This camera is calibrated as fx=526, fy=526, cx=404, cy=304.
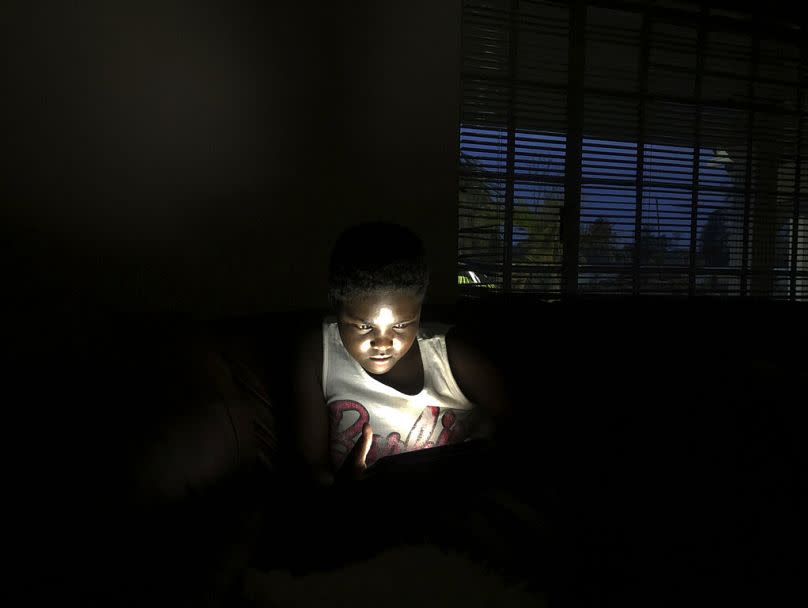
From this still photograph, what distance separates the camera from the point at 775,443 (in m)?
1.01

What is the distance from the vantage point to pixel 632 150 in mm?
2727

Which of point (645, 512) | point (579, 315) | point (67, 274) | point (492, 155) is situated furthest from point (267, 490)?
point (492, 155)

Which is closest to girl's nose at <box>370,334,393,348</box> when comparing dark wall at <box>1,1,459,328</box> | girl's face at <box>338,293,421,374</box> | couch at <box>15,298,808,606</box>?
girl's face at <box>338,293,421,374</box>

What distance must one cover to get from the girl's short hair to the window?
1.32 meters

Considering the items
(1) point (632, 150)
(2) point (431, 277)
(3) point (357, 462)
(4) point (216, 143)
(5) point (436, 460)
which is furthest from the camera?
(1) point (632, 150)

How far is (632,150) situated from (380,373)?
2.20 m

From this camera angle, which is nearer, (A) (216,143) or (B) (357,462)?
(B) (357,462)

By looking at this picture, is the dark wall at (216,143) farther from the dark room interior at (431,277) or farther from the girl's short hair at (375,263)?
the girl's short hair at (375,263)

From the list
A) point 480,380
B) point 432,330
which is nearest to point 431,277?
point 432,330

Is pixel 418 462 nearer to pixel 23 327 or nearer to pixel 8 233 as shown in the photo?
pixel 23 327

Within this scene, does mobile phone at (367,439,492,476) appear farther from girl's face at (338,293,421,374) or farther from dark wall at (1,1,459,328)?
dark wall at (1,1,459,328)

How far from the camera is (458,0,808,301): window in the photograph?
246 centimetres

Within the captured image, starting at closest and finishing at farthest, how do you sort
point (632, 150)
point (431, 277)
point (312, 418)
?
1. point (312, 418)
2. point (431, 277)
3. point (632, 150)

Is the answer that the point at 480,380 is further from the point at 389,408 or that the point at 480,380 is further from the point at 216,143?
the point at 216,143
